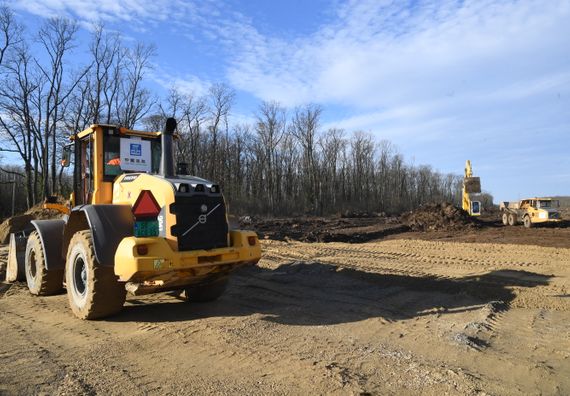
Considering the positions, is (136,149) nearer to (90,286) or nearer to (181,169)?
(181,169)

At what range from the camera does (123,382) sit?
4.32m

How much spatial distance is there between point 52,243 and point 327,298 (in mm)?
4797

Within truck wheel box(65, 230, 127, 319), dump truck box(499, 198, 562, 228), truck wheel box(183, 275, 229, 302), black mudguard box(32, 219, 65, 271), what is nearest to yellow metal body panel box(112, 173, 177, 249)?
truck wheel box(65, 230, 127, 319)

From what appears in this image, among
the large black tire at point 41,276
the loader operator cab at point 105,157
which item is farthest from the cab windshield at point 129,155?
the large black tire at point 41,276

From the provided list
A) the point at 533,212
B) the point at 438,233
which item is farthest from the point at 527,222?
the point at 438,233

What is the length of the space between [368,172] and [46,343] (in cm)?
7549

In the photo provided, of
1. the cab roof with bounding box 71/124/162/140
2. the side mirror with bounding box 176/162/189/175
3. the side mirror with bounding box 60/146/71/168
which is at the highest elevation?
the cab roof with bounding box 71/124/162/140

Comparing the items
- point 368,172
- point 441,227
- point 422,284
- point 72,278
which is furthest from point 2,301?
point 368,172

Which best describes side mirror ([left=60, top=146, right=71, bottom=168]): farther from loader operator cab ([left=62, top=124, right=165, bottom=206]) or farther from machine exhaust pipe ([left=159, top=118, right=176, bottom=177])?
machine exhaust pipe ([left=159, top=118, right=176, bottom=177])

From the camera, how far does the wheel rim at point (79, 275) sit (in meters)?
6.88

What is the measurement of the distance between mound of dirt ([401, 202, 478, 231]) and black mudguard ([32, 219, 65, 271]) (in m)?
22.9

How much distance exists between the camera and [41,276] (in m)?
8.21

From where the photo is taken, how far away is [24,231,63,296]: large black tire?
8.18 meters

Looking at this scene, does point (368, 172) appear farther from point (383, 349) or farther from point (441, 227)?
point (383, 349)
